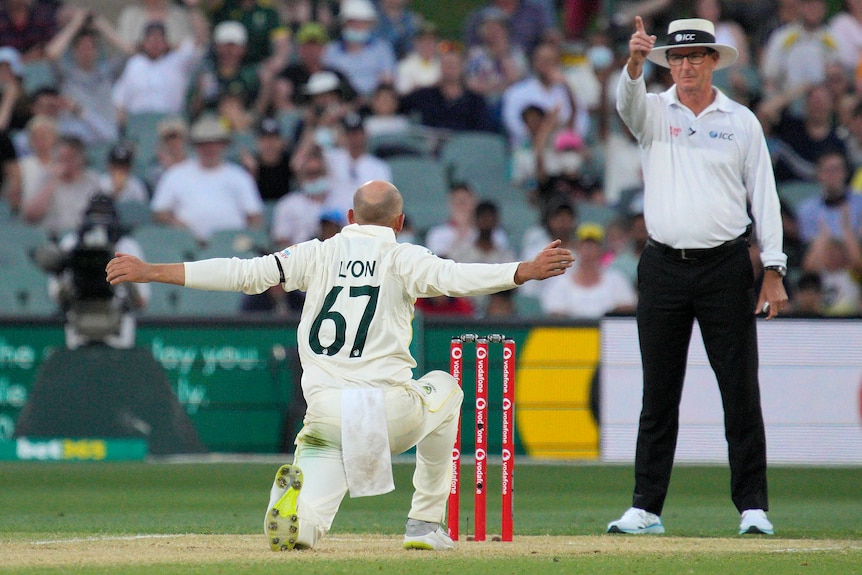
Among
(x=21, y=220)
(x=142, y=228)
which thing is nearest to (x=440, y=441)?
(x=142, y=228)

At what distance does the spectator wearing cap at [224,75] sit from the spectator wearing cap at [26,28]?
6.09 feet

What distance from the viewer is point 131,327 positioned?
1191cm

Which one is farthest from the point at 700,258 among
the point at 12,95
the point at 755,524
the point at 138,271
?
the point at 12,95

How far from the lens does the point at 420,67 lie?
1666 cm

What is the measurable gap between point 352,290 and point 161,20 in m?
11.5

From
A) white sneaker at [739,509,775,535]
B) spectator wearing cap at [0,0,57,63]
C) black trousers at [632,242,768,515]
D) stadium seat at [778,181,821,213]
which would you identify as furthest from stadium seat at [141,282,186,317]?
white sneaker at [739,509,775,535]

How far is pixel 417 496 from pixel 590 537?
1.15 meters

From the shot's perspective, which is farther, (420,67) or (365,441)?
(420,67)

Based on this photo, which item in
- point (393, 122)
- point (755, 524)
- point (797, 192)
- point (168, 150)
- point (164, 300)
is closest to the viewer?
point (755, 524)

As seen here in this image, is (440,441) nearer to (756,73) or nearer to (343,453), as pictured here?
(343,453)

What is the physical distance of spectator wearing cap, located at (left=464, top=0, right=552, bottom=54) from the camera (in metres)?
17.5

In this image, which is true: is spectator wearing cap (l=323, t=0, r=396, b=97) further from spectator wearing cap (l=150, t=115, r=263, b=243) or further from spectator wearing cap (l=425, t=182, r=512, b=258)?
spectator wearing cap (l=425, t=182, r=512, b=258)

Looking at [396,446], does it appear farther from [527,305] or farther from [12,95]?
[12,95]

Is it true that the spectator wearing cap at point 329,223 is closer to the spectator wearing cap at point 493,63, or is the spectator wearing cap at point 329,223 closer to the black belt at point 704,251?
the spectator wearing cap at point 493,63
